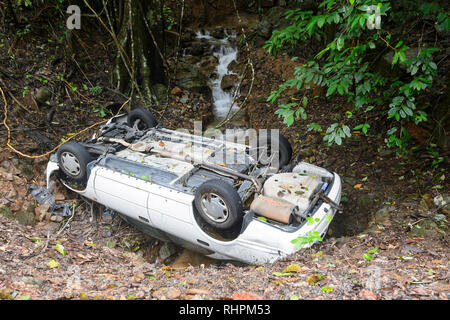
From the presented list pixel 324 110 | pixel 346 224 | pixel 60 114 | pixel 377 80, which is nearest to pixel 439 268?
pixel 346 224

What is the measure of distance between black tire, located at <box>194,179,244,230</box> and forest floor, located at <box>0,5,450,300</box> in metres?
0.61

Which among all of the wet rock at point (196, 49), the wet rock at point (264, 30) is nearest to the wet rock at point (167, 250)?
the wet rock at point (196, 49)

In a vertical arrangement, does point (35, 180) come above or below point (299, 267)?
below

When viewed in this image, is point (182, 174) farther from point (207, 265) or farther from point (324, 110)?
point (324, 110)

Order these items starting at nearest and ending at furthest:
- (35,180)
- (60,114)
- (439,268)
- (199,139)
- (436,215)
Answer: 1. (439,268)
2. (436,215)
3. (199,139)
4. (35,180)
5. (60,114)

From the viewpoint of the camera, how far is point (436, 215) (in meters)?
4.34

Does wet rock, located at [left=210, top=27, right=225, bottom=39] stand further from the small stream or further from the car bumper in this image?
the car bumper

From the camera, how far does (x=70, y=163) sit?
507cm

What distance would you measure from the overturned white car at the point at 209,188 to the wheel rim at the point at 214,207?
0.04 feet

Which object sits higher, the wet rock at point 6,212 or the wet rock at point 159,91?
the wet rock at point 159,91

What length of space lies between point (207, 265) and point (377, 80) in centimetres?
361

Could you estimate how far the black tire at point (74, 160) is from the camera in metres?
4.93

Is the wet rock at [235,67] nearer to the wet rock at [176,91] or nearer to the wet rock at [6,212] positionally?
the wet rock at [176,91]

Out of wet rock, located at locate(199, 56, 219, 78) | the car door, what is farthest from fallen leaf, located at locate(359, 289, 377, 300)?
wet rock, located at locate(199, 56, 219, 78)
